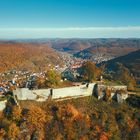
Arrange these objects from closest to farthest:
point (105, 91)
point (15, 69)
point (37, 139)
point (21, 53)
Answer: point (37, 139), point (105, 91), point (15, 69), point (21, 53)

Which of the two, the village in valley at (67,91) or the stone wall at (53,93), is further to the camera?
the village in valley at (67,91)

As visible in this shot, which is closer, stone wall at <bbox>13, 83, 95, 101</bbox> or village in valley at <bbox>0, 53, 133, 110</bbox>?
stone wall at <bbox>13, 83, 95, 101</bbox>

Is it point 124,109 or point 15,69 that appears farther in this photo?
point 15,69

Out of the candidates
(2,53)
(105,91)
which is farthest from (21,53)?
(105,91)

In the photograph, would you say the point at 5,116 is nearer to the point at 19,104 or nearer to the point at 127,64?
the point at 19,104

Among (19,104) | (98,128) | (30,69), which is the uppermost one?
(19,104)

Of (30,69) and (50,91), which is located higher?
(50,91)

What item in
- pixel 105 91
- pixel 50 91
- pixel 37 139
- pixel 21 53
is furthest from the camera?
→ pixel 21 53

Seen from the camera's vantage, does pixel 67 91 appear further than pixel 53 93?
Yes

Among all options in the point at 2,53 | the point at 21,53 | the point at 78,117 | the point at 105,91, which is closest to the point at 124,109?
the point at 105,91

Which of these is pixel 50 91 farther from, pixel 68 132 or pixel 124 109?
pixel 124 109
